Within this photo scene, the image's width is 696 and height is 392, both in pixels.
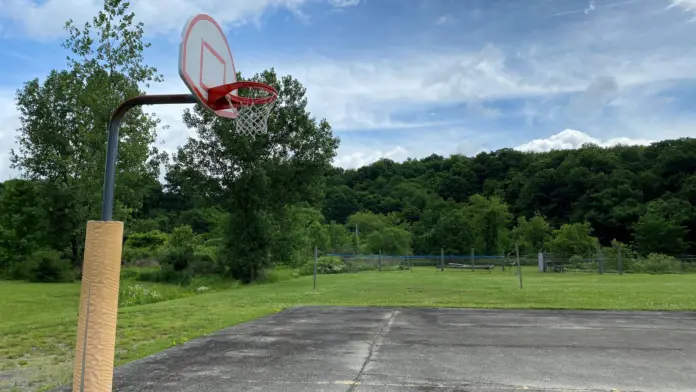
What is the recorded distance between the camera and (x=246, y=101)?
4855mm

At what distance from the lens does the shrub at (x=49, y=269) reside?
93.9 feet

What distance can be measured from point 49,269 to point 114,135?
29523 millimetres

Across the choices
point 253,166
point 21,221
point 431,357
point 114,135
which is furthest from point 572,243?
point 114,135

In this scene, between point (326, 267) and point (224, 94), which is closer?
point (224, 94)

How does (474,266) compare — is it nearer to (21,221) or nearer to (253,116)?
(21,221)

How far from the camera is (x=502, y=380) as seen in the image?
17.9 ft

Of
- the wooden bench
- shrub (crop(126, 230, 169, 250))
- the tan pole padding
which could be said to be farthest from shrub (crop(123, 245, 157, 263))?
the tan pole padding

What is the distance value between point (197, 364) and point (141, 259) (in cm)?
3700

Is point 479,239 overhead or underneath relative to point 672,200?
underneath

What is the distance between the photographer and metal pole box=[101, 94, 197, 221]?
142 inches

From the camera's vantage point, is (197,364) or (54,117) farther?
(54,117)

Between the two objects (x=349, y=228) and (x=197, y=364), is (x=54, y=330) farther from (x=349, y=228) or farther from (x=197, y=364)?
(x=349, y=228)

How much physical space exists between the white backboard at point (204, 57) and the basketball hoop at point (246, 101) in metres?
0.09

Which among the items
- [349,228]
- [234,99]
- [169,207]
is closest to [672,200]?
[349,228]
